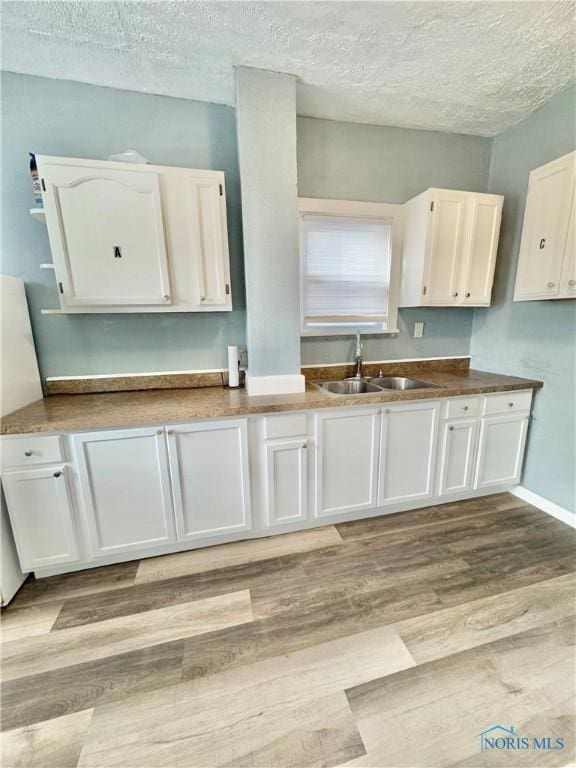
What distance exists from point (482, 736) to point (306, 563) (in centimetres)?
92

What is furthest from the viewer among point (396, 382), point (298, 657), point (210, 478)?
point (396, 382)

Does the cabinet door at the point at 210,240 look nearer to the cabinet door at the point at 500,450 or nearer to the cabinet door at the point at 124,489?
the cabinet door at the point at 124,489

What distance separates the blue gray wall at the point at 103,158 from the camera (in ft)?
5.78

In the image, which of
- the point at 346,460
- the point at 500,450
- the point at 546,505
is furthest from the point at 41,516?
the point at 546,505

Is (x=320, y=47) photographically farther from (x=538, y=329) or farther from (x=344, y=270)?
(x=538, y=329)

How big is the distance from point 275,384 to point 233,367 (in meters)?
0.34

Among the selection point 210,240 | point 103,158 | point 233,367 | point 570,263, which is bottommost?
point 233,367

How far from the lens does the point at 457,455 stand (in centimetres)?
215

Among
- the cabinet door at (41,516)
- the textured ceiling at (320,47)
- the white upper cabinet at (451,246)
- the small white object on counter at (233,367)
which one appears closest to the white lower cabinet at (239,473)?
the cabinet door at (41,516)

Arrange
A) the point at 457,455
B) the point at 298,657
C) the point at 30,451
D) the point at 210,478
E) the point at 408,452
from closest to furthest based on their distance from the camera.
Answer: the point at 298,657, the point at 30,451, the point at 210,478, the point at 408,452, the point at 457,455

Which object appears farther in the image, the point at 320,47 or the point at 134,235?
the point at 134,235

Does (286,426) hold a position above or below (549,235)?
below

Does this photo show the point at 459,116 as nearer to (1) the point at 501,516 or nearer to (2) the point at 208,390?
(2) the point at 208,390

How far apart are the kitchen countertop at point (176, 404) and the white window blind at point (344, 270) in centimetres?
63
